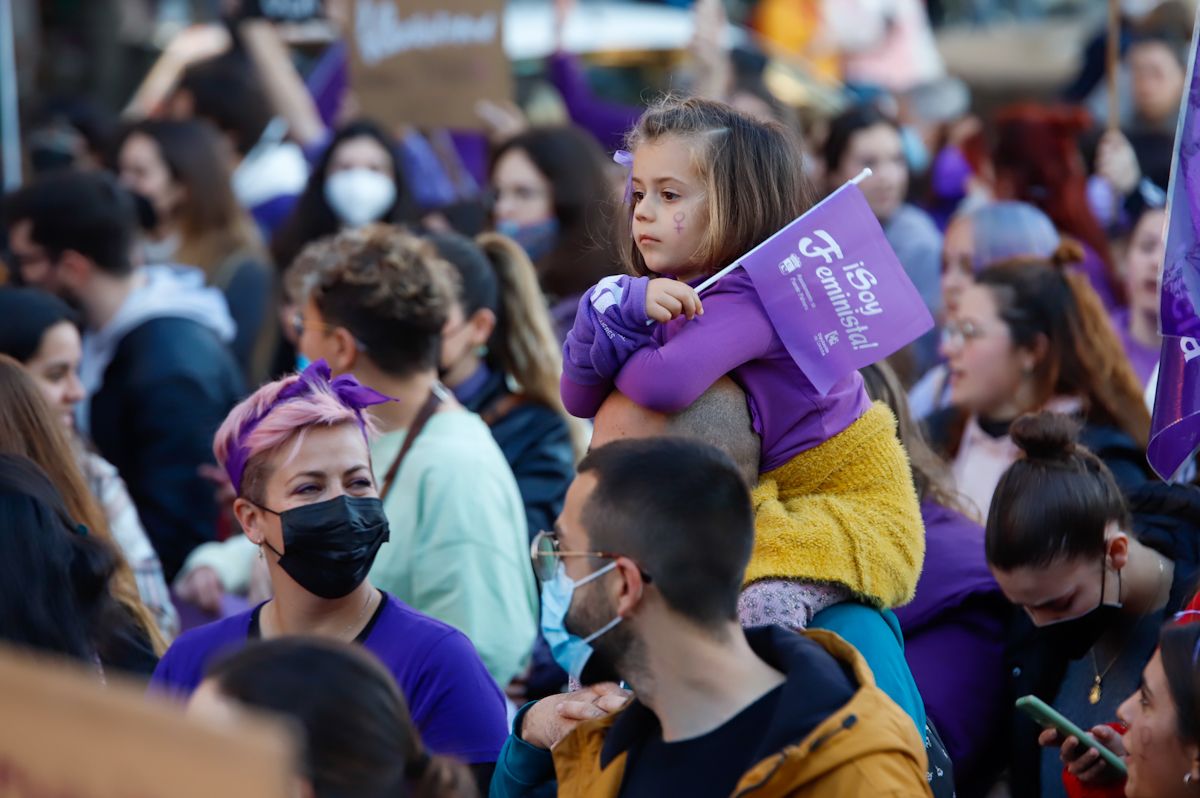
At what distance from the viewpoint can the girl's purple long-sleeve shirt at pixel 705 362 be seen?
3.07m

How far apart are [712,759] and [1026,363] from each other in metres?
2.87

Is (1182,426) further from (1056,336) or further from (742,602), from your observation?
(1056,336)

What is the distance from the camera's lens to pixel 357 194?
7480 mm

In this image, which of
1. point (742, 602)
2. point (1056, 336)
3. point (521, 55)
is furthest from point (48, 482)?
point (521, 55)

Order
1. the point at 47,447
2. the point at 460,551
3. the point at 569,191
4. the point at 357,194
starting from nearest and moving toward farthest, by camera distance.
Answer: the point at 47,447 → the point at 460,551 → the point at 569,191 → the point at 357,194

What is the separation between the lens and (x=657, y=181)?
322 centimetres

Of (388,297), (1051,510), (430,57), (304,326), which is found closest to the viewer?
(1051,510)

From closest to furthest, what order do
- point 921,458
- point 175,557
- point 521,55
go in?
point 921,458 → point 175,557 → point 521,55

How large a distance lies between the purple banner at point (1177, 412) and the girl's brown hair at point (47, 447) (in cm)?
239

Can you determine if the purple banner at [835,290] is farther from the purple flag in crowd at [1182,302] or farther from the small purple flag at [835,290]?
the purple flag in crowd at [1182,302]

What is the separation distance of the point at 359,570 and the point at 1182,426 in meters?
1.81

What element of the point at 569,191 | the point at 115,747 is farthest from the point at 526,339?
the point at 115,747

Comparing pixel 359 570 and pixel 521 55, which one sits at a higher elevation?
pixel 359 570

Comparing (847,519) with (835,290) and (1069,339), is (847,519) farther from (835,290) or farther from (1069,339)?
(1069,339)
